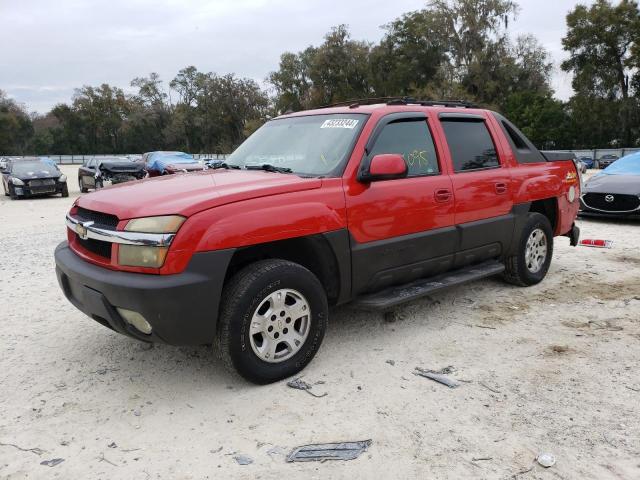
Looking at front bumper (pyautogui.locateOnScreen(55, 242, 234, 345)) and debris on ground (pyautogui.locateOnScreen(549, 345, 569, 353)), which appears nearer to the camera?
front bumper (pyautogui.locateOnScreen(55, 242, 234, 345))

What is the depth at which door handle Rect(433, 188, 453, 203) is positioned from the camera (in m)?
4.36

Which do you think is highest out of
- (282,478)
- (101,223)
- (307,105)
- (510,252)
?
(307,105)

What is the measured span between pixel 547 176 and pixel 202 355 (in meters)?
3.92

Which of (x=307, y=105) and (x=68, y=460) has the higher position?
(x=307, y=105)

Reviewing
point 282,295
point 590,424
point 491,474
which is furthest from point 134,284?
point 590,424

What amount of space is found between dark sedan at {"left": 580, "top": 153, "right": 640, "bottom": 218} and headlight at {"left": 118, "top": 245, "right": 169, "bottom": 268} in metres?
7.94

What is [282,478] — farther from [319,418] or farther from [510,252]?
[510,252]

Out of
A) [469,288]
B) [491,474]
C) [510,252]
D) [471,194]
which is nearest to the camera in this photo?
[491,474]

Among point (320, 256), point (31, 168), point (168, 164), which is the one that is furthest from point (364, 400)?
point (31, 168)

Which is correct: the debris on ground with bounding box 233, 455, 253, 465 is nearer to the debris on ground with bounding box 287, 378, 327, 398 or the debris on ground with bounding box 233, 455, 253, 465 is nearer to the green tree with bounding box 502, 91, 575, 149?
the debris on ground with bounding box 287, 378, 327, 398

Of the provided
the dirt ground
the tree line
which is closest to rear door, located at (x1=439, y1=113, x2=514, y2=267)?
the dirt ground

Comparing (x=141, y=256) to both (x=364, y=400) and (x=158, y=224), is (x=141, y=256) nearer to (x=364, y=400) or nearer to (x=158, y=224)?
(x=158, y=224)

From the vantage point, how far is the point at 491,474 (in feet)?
8.40

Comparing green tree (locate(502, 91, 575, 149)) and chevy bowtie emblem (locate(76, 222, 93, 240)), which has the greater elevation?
green tree (locate(502, 91, 575, 149))
